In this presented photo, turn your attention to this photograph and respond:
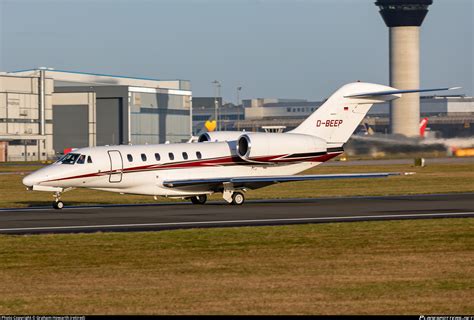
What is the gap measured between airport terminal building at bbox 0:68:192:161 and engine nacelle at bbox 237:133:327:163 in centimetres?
8515

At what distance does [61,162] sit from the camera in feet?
125

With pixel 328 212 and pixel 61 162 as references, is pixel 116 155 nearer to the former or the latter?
pixel 61 162

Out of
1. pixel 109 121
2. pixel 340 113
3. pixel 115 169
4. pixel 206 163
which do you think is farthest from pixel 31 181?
pixel 109 121

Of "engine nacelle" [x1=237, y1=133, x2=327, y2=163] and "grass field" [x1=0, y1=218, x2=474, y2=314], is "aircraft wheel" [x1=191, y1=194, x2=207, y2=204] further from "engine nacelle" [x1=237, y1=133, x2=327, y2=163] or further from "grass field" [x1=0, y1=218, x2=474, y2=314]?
"grass field" [x1=0, y1=218, x2=474, y2=314]

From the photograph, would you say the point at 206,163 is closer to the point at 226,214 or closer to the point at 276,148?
the point at 276,148

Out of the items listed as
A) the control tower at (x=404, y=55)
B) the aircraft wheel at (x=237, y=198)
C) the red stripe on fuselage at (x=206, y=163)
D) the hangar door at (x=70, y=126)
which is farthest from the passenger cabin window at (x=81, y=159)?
the control tower at (x=404, y=55)

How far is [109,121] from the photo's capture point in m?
134

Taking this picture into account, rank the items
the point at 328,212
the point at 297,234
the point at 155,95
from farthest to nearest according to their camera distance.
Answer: the point at 155,95 < the point at 328,212 < the point at 297,234

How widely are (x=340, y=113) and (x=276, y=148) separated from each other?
3681 millimetres

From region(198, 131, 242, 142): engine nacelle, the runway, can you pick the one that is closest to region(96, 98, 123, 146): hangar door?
region(198, 131, 242, 142): engine nacelle

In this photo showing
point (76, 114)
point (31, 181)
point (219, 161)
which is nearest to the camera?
point (31, 181)

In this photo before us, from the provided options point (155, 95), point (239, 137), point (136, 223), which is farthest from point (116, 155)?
point (155, 95)

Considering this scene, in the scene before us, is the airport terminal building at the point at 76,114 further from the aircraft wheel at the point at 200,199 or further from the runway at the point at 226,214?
the runway at the point at 226,214

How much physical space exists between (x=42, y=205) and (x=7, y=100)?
275 feet
